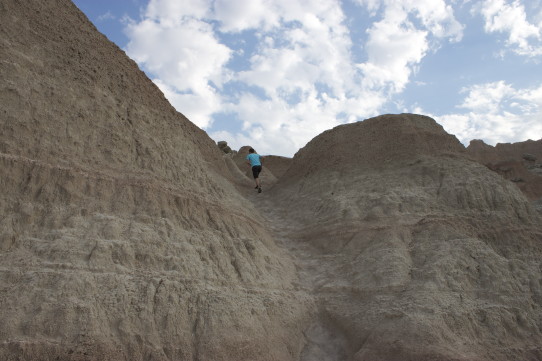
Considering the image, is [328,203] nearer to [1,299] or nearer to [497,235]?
[497,235]

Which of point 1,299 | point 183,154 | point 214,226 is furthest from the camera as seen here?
point 183,154

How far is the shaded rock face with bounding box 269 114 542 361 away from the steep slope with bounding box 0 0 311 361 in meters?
1.44

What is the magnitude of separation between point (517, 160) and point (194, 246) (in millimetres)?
25775

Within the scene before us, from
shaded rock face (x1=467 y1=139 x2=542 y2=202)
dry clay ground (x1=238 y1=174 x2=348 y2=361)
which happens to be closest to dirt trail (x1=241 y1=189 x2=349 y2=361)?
dry clay ground (x1=238 y1=174 x2=348 y2=361)

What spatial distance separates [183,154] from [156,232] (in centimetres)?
362

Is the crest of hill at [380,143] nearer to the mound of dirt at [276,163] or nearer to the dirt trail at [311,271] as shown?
the dirt trail at [311,271]

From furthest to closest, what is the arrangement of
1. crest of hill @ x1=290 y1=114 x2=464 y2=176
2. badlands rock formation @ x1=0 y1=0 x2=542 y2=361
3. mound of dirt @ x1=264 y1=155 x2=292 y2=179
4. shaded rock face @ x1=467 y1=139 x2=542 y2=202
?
mound of dirt @ x1=264 y1=155 x2=292 y2=179 → shaded rock face @ x1=467 y1=139 x2=542 y2=202 → crest of hill @ x1=290 y1=114 x2=464 y2=176 → badlands rock formation @ x1=0 y1=0 x2=542 y2=361

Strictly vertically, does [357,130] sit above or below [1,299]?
above

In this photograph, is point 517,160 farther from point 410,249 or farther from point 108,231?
point 108,231

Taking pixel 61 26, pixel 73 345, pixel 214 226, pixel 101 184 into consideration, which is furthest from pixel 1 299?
pixel 61 26

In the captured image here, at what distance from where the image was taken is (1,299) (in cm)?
697

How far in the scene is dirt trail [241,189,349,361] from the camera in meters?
10.0

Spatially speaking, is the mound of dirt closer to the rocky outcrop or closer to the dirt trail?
the rocky outcrop

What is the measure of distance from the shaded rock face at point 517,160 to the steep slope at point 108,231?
1974cm
